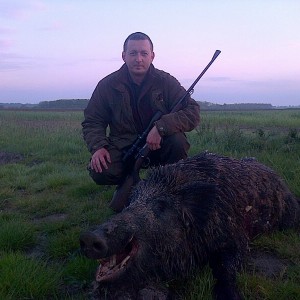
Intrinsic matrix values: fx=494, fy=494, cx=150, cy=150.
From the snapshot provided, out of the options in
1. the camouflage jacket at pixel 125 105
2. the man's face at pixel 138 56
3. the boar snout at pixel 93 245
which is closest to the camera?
the boar snout at pixel 93 245

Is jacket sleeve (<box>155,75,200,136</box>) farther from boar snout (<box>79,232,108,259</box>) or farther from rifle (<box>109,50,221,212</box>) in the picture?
boar snout (<box>79,232,108,259</box>)

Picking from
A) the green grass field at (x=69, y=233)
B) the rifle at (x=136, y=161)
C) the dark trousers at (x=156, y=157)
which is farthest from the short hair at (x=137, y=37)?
the green grass field at (x=69, y=233)

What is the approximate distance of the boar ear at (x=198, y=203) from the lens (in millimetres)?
3689

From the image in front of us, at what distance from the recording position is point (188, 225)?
12.0ft

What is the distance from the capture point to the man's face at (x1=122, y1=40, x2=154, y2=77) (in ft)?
18.2

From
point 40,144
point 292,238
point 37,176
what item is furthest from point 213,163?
point 40,144

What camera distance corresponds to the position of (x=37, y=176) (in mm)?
8219

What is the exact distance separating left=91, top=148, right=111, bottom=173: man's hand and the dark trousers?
247 mm

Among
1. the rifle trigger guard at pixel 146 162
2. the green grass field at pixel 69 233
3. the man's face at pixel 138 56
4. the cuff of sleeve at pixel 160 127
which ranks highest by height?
the man's face at pixel 138 56

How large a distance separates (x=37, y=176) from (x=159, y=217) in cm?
509

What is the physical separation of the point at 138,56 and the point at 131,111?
0.64 meters

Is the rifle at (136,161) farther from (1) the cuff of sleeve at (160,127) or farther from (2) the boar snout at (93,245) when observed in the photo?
(2) the boar snout at (93,245)

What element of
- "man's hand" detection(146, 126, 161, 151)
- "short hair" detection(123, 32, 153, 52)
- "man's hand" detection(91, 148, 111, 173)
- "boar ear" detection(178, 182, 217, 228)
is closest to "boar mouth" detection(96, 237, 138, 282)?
"boar ear" detection(178, 182, 217, 228)

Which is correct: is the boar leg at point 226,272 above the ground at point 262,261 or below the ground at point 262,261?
above
